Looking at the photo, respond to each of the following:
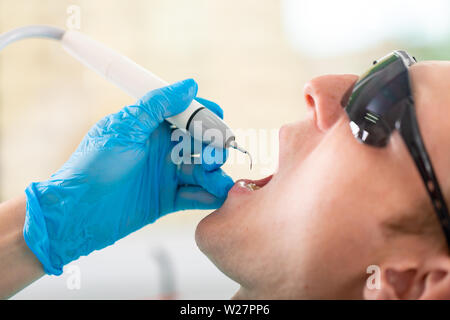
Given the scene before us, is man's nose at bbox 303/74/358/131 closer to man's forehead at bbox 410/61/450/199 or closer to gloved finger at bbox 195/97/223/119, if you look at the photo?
man's forehead at bbox 410/61/450/199

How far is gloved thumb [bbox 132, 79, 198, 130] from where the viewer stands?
0.99 m

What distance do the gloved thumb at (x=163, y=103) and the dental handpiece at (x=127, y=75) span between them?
0.07 feet

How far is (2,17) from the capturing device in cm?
319

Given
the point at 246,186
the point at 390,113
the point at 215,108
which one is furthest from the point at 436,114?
the point at 215,108

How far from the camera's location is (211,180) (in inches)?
42.2

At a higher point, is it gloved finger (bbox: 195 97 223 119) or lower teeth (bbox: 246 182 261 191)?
gloved finger (bbox: 195 97 223 119)

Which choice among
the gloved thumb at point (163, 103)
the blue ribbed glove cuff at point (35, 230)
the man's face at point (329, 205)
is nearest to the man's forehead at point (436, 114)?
the man's face at point (329, 205)

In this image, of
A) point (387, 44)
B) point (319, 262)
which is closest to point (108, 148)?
point (319, 262)

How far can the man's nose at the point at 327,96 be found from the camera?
89 cm

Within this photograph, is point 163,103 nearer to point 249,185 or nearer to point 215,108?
point 215,108

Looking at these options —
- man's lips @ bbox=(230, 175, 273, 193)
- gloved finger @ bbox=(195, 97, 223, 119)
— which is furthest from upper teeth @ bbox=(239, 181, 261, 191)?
gloved finger @ bbox=(195, 97, 223, 119)

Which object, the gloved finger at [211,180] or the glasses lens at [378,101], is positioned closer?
the glasses lens at [378,101]

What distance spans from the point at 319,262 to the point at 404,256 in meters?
0.16

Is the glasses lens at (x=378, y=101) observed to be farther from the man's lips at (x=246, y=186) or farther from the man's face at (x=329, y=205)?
the man's lips at (x=246, y=186)
